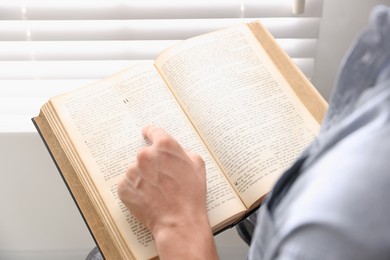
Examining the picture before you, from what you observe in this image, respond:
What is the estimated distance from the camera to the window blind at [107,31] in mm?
1002

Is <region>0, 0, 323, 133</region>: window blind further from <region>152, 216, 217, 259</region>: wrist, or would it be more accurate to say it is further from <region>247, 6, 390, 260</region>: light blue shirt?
<region>247, 6, 390, 260</region>: light blue shirt

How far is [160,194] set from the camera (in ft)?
2.32

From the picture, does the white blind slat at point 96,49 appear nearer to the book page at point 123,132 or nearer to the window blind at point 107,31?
the window blind at point 107,31

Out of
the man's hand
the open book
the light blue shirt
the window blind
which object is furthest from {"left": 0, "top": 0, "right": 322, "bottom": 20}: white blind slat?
the light blue shirt

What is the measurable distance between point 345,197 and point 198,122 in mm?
469

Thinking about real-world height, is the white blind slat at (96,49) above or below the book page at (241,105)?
above

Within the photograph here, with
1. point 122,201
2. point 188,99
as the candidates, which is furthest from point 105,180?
point 188,99

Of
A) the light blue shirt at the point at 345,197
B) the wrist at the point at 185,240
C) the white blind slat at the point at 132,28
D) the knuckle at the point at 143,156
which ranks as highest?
the white blind slat at the point at 132,28

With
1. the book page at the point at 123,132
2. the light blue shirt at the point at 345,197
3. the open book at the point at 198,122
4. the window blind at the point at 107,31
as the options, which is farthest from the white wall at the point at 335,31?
the light blue shirt at the point at 345,197

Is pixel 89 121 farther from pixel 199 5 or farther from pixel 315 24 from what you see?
pixel 315 24

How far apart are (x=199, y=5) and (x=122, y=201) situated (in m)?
0.40

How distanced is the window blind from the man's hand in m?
0.32

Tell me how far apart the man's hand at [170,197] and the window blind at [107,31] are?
1.04 ft

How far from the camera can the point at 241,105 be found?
79 centimetres
